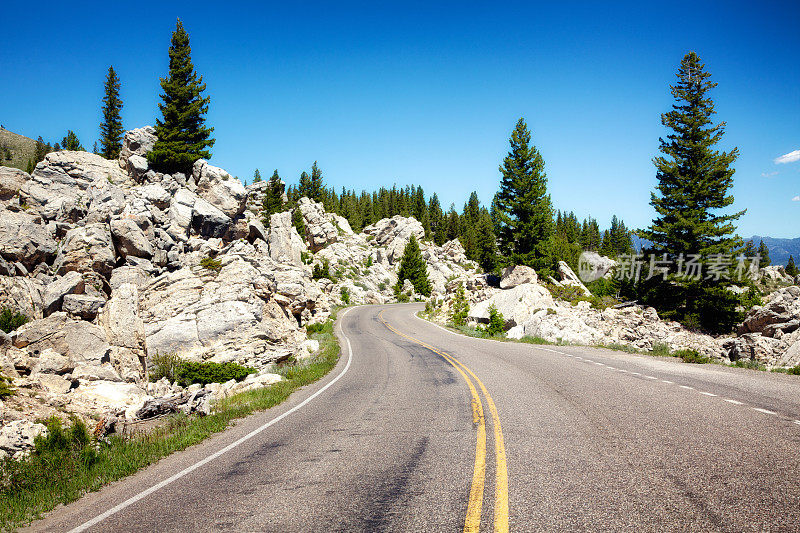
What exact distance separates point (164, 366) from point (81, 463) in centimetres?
1321

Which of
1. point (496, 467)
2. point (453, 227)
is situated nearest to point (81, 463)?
point (496, 467)

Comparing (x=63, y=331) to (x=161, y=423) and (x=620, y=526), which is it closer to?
(x=161, y=423)

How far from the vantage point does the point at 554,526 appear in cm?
357

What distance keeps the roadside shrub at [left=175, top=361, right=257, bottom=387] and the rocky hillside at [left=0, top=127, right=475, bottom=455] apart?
763 mm

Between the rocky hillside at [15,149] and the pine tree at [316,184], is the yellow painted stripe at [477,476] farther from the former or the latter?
the rocky hillside at [15,149]

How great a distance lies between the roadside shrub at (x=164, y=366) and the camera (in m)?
17.9

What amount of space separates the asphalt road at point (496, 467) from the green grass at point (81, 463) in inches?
12.3

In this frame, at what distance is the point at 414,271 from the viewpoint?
71.2 m

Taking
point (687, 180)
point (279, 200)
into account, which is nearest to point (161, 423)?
point (687, 180)

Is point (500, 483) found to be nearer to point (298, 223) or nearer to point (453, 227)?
point (298, 223)

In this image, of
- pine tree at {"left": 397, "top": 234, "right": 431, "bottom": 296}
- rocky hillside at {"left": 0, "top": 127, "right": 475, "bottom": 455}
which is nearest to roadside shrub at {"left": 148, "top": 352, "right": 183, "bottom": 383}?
rocky hillside at {"left": 0, "top": 127, "right": 475, "bottom": 455}

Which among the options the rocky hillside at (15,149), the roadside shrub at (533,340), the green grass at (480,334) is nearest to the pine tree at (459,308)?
the green grass at (480,334)

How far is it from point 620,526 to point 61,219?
3477cm

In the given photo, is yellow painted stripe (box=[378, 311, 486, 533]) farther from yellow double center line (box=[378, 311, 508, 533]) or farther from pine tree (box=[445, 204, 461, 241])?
pine tree (box=[445, 204, 461, 241])
